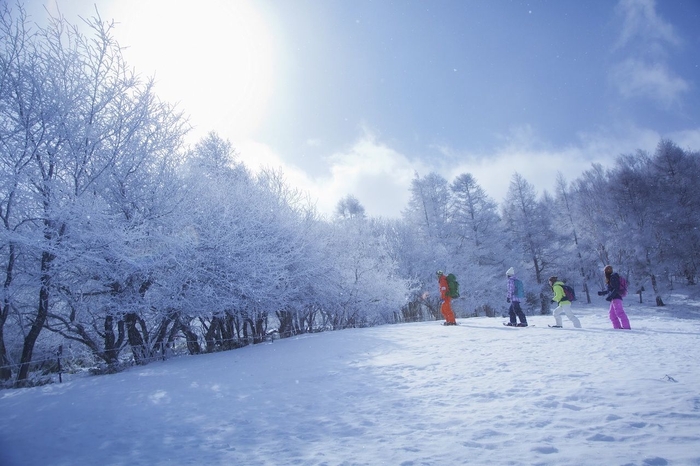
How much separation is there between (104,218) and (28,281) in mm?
2194

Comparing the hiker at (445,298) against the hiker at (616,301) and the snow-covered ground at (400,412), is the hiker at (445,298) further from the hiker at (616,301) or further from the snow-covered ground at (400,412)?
the snow-covered ground at (400,412)

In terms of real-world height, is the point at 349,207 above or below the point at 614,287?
above

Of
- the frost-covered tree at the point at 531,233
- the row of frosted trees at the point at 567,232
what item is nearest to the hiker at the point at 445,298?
the row of frosted trees at the point at 567,232

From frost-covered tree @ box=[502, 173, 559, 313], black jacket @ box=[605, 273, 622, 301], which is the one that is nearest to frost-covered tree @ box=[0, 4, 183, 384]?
black jacket @ box=[605, 273, 622, 301]

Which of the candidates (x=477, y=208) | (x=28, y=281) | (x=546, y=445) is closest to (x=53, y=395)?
(x=28, y=281)

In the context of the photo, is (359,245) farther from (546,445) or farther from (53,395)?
(546,445)

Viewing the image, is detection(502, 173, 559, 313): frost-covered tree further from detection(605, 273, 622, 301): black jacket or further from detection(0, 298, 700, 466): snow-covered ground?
detection(0, 298, 700, 466): snow-covered ground

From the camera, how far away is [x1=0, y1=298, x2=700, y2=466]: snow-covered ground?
287 centimetres

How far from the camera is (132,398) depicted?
5566 millimetres

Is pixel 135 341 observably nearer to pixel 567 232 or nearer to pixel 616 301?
pixel 616 301

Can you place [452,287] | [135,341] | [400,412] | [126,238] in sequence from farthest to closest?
[452,287], [135,341], [126,238], [400,412]

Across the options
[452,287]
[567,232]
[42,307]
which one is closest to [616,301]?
[452,287]

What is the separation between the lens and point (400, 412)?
3.86 m

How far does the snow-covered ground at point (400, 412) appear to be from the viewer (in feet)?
9.41
